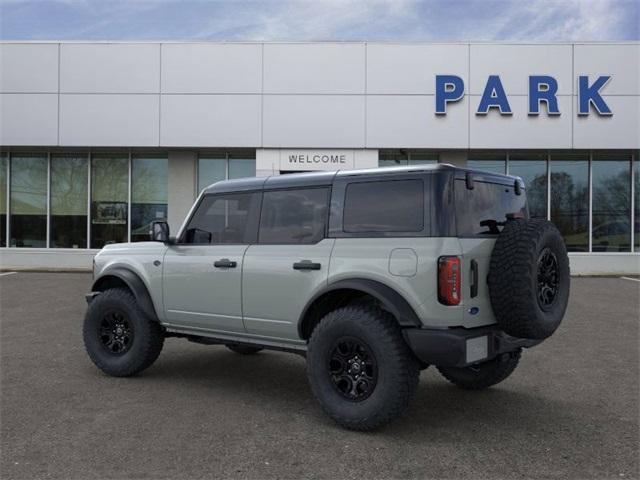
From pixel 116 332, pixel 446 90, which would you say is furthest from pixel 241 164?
pixel 116 332

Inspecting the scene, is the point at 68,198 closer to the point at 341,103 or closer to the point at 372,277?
the point at 341,103

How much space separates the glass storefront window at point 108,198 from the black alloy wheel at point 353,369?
585 inches

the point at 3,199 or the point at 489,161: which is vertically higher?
the point at 489,161

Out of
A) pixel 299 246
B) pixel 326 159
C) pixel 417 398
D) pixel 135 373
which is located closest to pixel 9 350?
pixel 135 373

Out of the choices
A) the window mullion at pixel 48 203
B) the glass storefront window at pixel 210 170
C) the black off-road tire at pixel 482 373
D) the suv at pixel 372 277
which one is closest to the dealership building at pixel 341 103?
the glass storefront window at pixel 210 170

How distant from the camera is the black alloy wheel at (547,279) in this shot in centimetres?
428

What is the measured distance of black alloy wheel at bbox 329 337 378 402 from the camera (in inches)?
164

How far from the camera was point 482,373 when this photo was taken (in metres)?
5.19

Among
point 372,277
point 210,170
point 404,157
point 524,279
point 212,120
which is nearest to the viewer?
point 524,279

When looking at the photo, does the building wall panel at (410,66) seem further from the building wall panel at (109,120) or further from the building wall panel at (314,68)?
the building wall panel at (109,120)

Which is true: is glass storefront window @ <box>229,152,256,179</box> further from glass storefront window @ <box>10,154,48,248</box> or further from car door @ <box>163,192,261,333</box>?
car door @ <box>163,192,261,333</box>

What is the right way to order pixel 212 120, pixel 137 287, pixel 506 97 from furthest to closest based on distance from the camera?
pixel 212 120 → pixel 506 97 → pixel 137 287

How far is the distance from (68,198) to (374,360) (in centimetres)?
1645

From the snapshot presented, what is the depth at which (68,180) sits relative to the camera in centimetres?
1809
